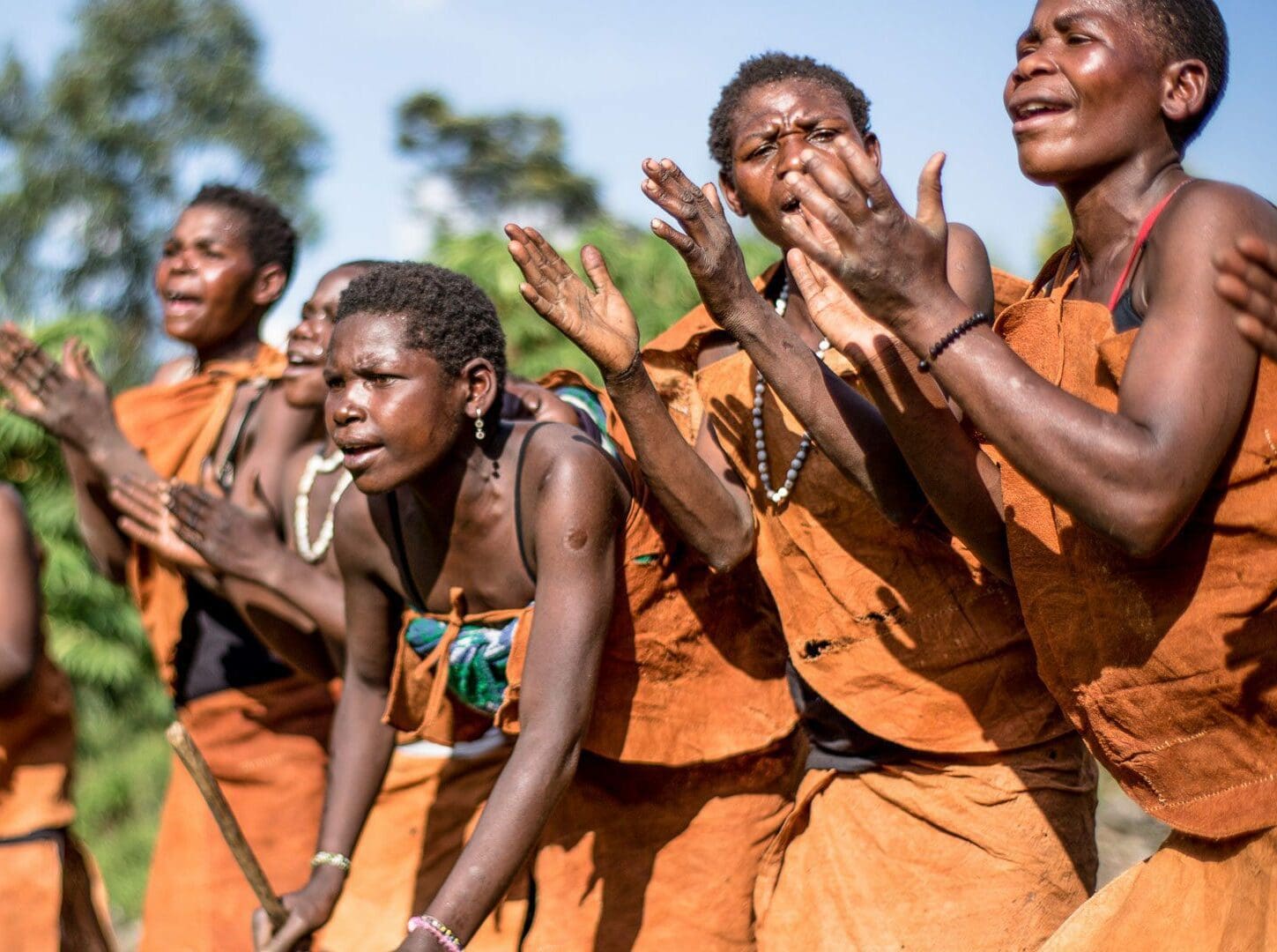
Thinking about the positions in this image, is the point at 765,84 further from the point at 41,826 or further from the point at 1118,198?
the point at 41,826

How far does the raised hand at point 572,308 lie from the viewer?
3.05 meters

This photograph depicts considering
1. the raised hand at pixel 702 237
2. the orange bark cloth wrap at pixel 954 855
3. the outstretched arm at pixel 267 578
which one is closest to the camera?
the raised hand at pixel 702 237

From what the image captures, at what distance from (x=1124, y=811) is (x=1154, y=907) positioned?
12.8 feet

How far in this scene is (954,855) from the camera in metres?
3.14

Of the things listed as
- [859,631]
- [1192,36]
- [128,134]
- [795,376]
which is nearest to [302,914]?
[859,631]

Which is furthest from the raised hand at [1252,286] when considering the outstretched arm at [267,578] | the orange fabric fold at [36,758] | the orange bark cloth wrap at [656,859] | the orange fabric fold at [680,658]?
the orange fabric fold at [36,758]

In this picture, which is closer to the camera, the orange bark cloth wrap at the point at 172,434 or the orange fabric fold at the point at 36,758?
the orange fabric fold at the point at 36,758

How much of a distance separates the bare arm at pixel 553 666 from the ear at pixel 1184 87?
4.59ft

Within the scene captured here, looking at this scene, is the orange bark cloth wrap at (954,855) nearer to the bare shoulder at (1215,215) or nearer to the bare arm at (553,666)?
the bare arm at (553,666)

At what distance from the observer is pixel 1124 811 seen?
6.11m

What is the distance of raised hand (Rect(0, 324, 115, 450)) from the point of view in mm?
→ 4781

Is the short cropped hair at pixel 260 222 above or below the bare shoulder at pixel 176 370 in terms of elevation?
above

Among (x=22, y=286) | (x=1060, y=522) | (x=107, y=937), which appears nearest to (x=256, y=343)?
(x=107, y=937)

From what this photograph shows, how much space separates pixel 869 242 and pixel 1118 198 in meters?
0.59
